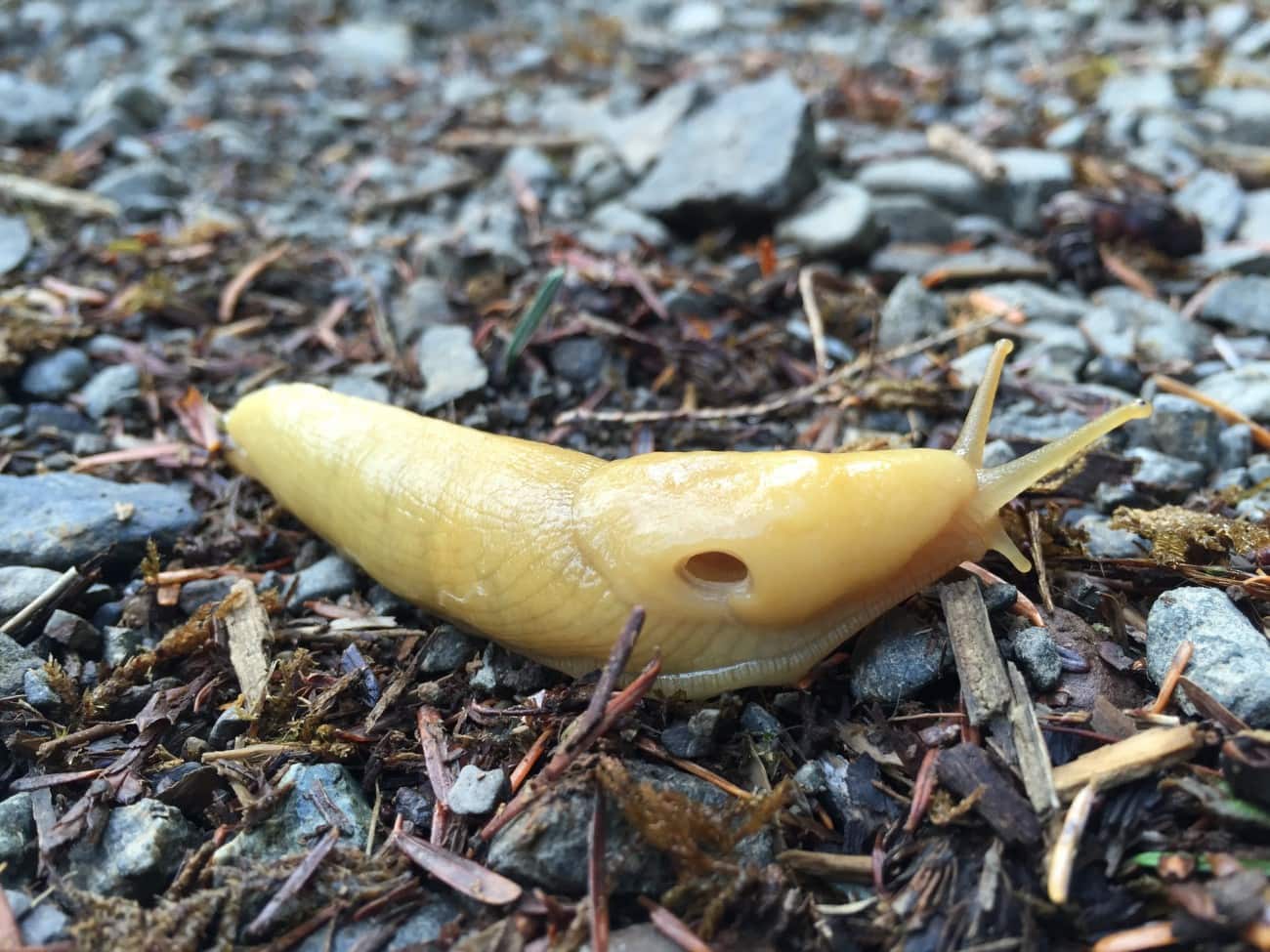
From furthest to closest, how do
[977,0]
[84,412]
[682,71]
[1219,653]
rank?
[977,0] → [682,71] → [84,412] → [1219,653]

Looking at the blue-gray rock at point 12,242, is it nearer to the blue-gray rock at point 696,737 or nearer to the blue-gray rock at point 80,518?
the blue-gray rock at point 80,518

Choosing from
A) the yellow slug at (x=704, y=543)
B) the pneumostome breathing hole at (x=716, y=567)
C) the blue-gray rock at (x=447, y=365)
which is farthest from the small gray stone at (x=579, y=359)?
the pneumostome breathing hole at (x=716, y=567)

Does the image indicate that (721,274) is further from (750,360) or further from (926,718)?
(926,718)

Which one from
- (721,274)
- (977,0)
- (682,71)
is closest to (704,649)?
(721,274)

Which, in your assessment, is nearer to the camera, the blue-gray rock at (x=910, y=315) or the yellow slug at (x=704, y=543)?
the yellow slug at (x=704, y=543)

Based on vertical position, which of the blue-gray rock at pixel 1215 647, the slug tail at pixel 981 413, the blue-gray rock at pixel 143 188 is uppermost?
the slug tail at pixel 981 413

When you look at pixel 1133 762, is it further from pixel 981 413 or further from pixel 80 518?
pixel 80 518

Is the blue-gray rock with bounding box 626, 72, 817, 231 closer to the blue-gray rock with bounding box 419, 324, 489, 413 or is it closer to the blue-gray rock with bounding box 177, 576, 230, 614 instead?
the blue-gray rock with bounding box 419, 324, 489, 413
